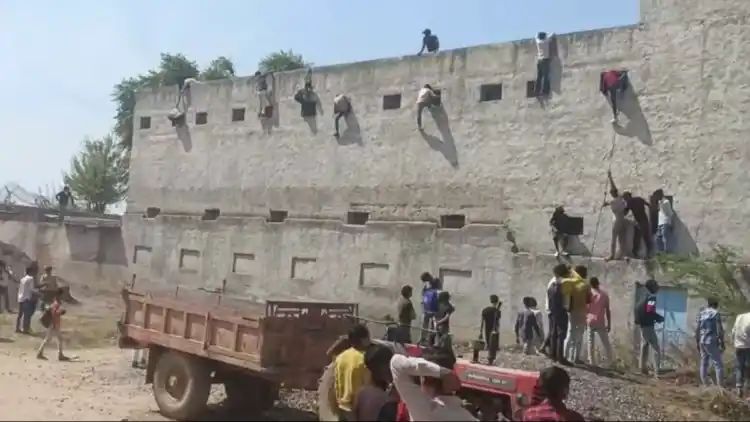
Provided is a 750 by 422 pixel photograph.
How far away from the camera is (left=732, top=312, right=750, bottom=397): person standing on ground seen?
12.0 meters

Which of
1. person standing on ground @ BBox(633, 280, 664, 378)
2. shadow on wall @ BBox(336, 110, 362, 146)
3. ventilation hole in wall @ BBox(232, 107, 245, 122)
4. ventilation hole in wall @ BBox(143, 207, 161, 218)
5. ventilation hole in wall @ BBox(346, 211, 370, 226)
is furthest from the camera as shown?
ventilation hole in wall @ BBox(143, 207, 161, 218)

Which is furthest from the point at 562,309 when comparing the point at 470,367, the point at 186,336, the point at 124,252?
the point at 124,252

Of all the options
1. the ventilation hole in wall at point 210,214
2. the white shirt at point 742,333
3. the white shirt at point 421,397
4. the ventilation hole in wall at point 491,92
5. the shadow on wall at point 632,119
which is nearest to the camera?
the white shirt at point 421,397

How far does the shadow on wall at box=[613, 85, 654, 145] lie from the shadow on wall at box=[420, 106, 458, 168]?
12.9 ft

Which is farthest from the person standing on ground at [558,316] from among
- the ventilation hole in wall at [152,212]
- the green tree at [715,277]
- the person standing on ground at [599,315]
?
the ventilation hole in wall at [152,212]

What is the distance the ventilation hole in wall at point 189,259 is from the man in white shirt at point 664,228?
13.2 m

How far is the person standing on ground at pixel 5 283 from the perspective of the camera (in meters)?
21.7

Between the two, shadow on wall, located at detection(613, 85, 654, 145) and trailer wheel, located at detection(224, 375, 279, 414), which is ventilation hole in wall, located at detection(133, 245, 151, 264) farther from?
trailer wheel, located at detection(224, 375, 279, 414)

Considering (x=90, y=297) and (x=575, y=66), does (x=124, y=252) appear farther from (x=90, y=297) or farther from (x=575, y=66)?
(x=575, y=66)

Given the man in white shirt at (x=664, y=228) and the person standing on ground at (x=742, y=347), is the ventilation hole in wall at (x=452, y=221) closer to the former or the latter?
the man in white shirt at (x=664, y=228)

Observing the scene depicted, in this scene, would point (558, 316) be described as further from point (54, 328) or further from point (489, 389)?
point (54, 328)

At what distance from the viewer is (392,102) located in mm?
20219

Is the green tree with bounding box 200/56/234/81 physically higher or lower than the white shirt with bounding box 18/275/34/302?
higher

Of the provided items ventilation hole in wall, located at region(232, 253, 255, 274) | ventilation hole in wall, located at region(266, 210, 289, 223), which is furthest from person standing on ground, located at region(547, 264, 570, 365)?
ventilation hole in wall, located at region(232, 253, 255, 274)
